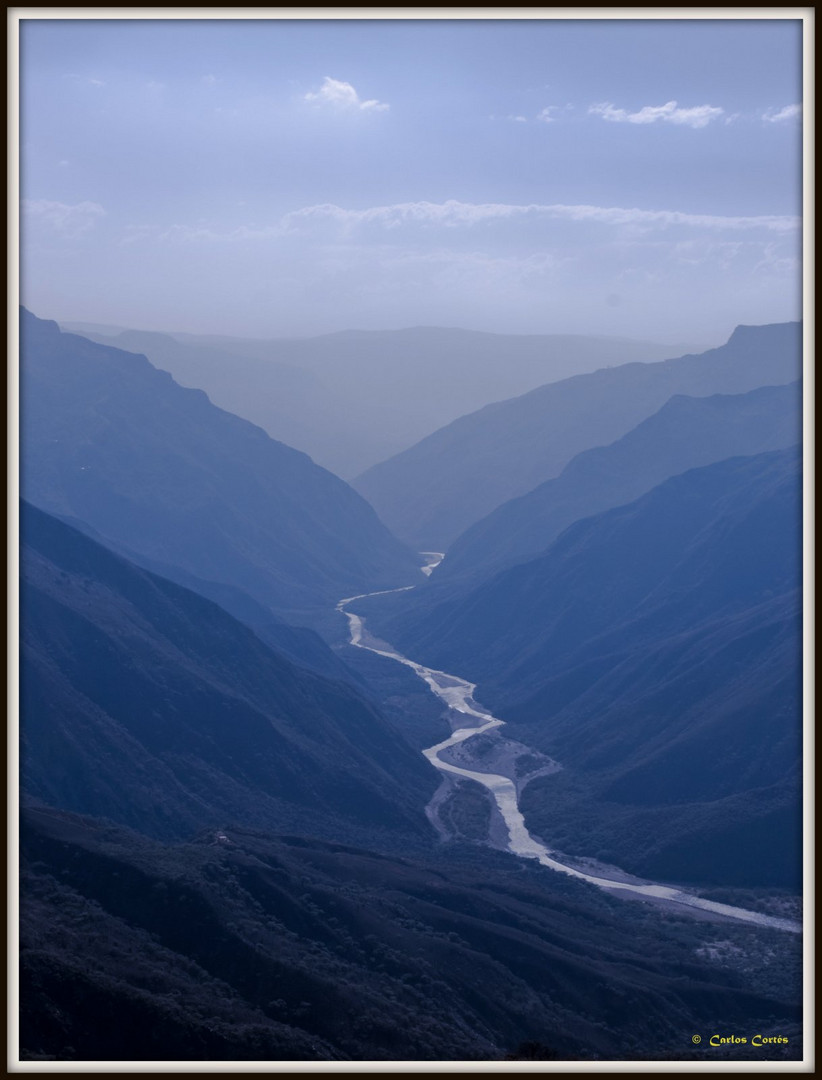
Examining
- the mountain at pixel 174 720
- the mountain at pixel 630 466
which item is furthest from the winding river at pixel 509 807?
the mountain at pixel 630 466

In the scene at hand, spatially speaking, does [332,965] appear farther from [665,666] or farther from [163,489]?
[163,489]

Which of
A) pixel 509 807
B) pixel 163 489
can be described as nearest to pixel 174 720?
pixel 509 807

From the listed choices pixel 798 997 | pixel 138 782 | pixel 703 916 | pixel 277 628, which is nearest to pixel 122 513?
pixel 277 628

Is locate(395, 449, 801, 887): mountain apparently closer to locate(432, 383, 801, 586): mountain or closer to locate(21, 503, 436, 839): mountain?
locate(21, 503, 436, 839): mountain

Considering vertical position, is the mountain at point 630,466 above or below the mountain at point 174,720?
above

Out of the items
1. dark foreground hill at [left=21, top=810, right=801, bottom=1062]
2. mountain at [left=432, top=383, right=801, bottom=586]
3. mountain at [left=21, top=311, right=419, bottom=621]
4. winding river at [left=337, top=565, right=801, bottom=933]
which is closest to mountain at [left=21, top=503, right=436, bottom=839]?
winding river at [left=337, top=565, right=801, bottom=933]

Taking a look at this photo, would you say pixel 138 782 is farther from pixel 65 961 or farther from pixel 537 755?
pixel 537 755

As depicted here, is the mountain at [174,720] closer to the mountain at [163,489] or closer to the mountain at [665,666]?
the mountain at [665,666]
